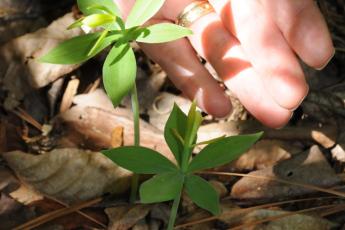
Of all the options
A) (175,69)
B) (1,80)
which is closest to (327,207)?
(175,69)

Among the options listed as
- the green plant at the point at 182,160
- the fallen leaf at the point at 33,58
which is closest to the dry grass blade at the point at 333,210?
the green plant at the point at 182,160

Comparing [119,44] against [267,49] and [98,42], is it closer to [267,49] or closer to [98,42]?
Result: [98,42]

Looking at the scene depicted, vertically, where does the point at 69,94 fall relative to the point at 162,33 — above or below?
below

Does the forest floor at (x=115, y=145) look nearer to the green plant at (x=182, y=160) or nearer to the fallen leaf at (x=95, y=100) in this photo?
the fallen leaf at (x=95, y=100)

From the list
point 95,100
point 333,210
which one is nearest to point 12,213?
point 95,100

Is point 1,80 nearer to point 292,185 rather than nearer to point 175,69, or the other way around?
point 175,69

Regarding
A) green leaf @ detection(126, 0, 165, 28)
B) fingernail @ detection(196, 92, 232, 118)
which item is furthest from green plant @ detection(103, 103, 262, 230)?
fingernail @ detection(196, 92, 232, 118)
